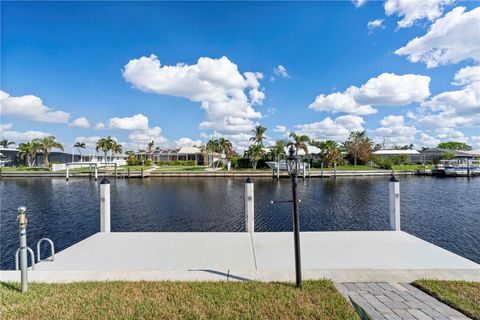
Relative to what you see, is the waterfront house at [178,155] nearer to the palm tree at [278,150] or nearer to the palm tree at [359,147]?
the palm tree at [278,150]

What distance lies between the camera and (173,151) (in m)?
71.8

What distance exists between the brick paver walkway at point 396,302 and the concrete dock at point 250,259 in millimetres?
262

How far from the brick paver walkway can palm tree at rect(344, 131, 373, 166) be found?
51905 millimetres

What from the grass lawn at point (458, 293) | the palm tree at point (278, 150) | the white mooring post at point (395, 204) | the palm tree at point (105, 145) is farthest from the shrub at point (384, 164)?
the palm tree at point (105, 145)

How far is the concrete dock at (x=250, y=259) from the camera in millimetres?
4738

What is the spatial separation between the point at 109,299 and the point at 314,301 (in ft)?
10.4

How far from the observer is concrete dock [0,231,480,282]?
474cm

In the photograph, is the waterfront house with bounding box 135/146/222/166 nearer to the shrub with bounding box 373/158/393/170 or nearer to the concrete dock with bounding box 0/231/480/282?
the shrub with bounding box 373/158/393/170

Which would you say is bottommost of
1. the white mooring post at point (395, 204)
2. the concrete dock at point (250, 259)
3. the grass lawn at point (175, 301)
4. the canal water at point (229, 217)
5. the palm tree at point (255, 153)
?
the canal water at point (229, 217)

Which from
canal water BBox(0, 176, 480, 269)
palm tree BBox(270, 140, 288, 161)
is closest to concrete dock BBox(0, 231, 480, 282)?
canal water BBox(0, 176, 480, 269)

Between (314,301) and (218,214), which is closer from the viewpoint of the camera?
(314,301)

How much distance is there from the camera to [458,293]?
4008mm

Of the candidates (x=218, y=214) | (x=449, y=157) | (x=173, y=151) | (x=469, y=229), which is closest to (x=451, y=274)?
(x=469, y=229)

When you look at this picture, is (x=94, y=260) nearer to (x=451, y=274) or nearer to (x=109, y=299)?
→ (x=109, y=299)
